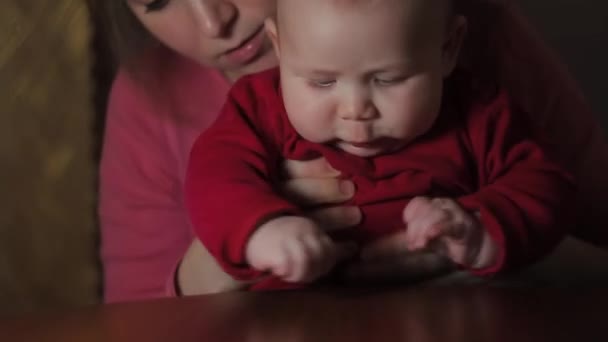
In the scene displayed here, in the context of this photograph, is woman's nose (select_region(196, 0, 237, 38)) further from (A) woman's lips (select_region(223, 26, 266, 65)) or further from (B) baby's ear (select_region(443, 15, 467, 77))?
(B) baby's ear (select_region(443, 15, 467, 77))

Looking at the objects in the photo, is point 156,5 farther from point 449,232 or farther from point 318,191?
point 449,232

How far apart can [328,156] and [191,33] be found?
0.20m

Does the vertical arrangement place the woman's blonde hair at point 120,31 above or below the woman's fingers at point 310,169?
above

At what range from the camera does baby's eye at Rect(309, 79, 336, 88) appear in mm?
629

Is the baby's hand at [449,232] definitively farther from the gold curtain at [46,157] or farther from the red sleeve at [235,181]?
the gold curtain at [46,157]

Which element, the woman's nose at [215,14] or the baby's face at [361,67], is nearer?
the baby's face at [361,67]

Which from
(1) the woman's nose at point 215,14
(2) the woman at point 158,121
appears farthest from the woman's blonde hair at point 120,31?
(1) the woman's nose at point 215,14

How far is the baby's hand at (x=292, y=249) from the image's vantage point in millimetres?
589

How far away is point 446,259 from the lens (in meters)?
0.69

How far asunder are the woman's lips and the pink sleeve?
0.36 feet

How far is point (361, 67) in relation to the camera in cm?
61

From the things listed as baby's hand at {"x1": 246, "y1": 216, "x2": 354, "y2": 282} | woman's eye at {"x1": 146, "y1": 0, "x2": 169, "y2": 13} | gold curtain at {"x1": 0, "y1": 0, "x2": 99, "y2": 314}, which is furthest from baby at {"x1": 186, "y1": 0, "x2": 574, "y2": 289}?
gold curtain at {"x1": 0, "y1": 0, "x2": 99, "y2": 314}

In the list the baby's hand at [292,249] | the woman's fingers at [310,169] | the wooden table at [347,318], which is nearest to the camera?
the wooden table at [347,318]

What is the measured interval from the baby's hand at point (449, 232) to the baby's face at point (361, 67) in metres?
0.08
